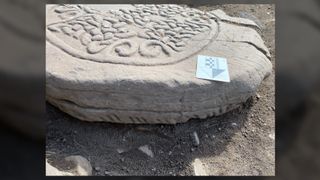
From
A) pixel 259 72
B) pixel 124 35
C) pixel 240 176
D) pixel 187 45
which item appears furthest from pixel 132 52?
pixel 240 176

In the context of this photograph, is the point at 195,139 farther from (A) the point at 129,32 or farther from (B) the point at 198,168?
(A) the point at 129,32

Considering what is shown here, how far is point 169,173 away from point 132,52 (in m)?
0.46

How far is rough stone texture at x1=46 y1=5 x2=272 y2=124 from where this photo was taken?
4.91ft

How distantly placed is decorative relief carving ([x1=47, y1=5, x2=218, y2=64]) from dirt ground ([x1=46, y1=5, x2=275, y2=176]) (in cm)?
27

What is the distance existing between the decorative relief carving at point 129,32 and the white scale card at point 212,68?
0.06m

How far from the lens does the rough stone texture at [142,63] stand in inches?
58.9

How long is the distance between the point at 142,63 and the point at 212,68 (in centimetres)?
25

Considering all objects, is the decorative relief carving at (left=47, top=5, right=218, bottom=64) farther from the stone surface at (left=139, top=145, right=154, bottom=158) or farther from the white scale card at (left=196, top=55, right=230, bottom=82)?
the stone surface at (left=139, top=145, right=154, bottom=158)

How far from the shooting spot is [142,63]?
60.4 inches

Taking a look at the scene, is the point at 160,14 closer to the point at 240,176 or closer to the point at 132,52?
the point at 132,52

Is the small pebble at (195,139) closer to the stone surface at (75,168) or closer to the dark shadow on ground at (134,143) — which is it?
the dark shadow on ground at (134,143)

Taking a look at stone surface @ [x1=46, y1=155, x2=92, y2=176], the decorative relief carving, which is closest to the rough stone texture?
Result: the decorative relief carving

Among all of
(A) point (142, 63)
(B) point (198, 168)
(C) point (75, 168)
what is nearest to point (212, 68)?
(A) point (142, 63)

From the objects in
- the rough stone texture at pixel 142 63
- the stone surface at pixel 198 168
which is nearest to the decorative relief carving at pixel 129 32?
the rough stone texture at pixel 142 63
